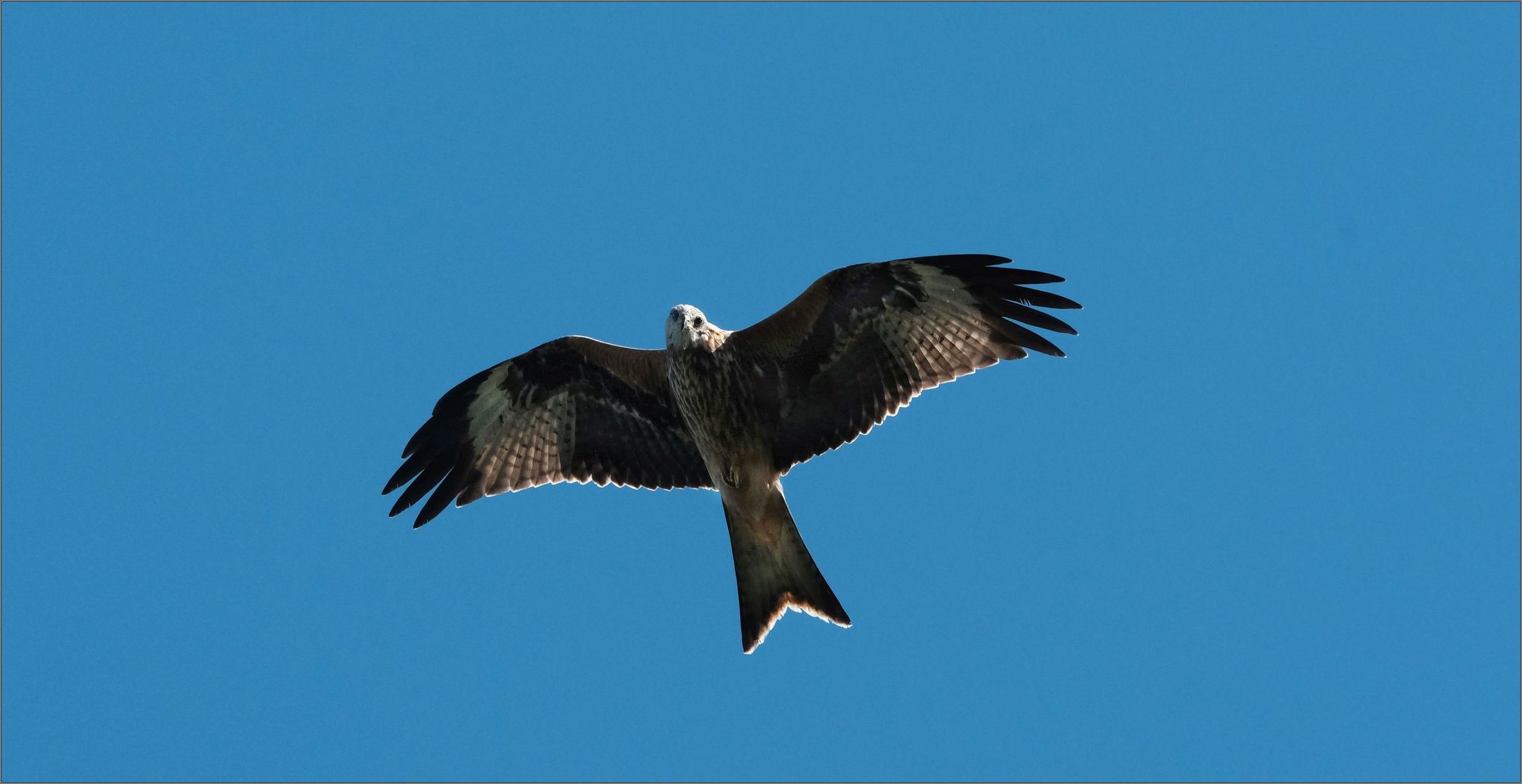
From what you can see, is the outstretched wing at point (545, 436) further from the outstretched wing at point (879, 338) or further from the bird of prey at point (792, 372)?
the outstretched wing at point (879, 338)

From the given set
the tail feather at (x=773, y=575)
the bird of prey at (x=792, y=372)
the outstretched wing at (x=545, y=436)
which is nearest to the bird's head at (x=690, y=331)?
the bird of prey at (x=792, y=372)

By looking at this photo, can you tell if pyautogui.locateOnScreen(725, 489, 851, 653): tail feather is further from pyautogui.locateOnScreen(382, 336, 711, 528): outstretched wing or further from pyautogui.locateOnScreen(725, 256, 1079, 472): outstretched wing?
pyautogui.locateOnScreen(382, 336, 711, 528): outstretched wing

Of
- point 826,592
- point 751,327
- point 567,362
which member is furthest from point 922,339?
point 567,362

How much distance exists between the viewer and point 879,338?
10555 millimetres

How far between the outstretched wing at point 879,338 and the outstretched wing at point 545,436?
90cm

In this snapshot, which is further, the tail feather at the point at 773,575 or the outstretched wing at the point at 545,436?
the outstretched wing at the point at 545,436

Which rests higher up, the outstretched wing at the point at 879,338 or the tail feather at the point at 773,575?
the outstretched wing at the point at 879,338

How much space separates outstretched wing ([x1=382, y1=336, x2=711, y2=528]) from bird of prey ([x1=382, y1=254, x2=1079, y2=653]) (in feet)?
0.08

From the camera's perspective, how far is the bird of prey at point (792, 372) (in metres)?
10.3

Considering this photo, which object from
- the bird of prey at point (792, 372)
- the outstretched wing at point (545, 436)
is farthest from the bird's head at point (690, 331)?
the outstretched wing at point (545, 436)

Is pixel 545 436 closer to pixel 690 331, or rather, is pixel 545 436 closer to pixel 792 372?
pixel 690 331

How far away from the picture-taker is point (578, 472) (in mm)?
11289

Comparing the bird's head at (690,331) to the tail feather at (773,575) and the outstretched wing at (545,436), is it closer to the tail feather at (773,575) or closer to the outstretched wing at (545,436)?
the outstretched wing at (545,436)

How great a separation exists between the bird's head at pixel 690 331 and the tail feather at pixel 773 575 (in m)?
1.12
